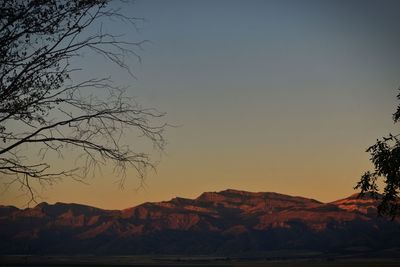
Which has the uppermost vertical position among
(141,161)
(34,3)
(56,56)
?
(34,3)

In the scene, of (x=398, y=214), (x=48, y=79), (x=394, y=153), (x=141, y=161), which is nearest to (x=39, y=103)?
(x=48, y=79)

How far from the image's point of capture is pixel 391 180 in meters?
26.8

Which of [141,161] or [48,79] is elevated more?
[48,79]

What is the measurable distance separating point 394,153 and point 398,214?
10.8 ft

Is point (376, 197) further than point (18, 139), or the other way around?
point (376, 197)

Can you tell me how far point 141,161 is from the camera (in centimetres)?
1391

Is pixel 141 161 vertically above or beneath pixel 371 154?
beneath

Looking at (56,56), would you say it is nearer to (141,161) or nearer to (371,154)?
(141,161)

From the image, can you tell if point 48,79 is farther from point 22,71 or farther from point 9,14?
point 9,14

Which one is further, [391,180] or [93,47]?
[391,180]

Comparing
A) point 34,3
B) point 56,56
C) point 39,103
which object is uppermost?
point 34,3

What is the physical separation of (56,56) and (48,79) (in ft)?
2.11

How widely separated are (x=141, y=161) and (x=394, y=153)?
15980 mm

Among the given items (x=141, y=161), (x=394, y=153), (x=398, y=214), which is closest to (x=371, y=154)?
(x=394, y=153)
